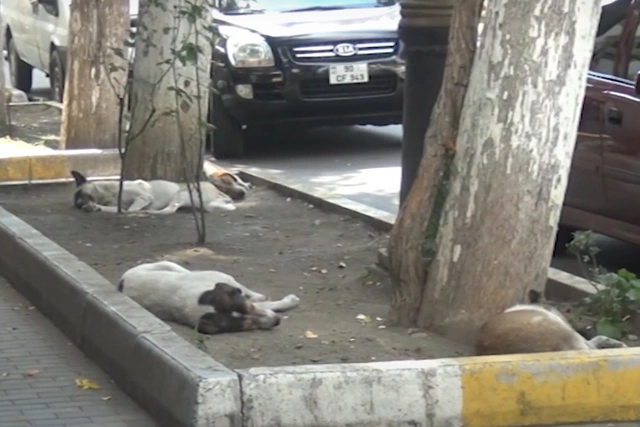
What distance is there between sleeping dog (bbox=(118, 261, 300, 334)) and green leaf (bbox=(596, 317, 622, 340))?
54.9 inches

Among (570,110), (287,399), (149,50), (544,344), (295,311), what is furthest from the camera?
(149,50)

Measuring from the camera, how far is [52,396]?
559 cm

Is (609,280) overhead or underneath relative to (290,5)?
underneath

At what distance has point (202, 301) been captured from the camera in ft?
20.2

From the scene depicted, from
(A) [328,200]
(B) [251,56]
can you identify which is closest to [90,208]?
(A) [328,200]

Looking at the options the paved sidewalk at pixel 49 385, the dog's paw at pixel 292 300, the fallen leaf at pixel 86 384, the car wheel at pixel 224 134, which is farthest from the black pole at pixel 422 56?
the car wheel at pixel 224 134

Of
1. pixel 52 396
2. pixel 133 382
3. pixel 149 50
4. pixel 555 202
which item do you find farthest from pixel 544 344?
pixel 149 50

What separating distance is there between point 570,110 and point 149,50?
15.6 ft

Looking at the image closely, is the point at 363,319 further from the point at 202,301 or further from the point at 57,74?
the point at 57,74

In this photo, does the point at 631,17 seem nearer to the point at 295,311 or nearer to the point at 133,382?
the point at 295,311

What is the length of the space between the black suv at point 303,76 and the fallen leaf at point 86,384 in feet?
22.6

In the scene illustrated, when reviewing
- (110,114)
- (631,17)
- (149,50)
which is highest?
(631,17)

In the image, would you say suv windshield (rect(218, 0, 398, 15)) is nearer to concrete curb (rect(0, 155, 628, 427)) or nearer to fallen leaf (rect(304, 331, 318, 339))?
fallen leaf (rect(304, 331, 318, 339))

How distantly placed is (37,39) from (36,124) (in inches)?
91.0
